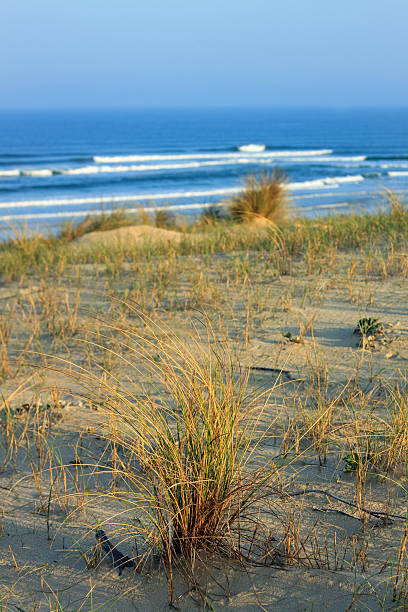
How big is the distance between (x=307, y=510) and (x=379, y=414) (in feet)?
2.86

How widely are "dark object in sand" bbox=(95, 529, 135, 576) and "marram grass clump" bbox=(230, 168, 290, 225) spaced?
824 centimetres

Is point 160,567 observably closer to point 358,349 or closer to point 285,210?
point 358,349

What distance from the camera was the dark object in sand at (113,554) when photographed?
208 centimetres

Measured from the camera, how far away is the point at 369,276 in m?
5.55

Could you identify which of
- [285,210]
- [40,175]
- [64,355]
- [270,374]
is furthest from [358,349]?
[40,175]

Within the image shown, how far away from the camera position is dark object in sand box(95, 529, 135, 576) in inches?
81.7

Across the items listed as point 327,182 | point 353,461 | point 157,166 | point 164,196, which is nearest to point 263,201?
point 353,461

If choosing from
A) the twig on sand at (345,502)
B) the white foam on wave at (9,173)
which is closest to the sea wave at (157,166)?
the white foam on wave at (9,173)

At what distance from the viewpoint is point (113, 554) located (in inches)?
84.7

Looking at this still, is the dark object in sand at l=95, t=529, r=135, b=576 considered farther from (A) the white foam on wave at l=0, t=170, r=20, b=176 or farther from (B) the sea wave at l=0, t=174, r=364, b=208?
(A) the white foam on wave at l=0, t=170, r=20, b=176

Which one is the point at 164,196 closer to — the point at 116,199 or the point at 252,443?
the point at 116,199

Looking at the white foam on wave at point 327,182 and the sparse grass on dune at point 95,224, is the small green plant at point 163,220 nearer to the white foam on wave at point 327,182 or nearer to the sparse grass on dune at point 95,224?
the sparse grass on dune at point 95,224

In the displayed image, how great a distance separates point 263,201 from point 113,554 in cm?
869

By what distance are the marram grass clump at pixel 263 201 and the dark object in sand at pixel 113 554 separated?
824 centimetres
